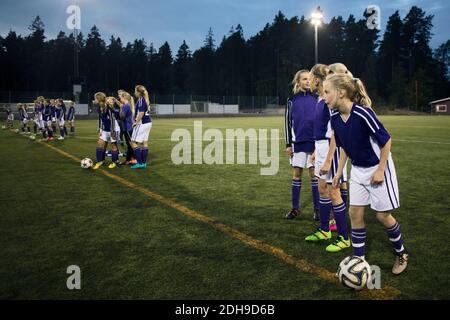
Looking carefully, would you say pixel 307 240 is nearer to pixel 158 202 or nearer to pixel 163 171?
pixel 158 202

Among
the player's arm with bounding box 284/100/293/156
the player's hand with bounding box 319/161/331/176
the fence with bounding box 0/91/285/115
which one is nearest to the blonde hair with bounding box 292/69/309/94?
the player's arm with bounding box 284/100/293/156

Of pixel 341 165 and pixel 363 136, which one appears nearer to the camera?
pixel 363 136

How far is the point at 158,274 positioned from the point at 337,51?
325 ft

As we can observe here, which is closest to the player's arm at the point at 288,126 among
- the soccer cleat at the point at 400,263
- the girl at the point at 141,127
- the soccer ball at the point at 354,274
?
the soccer cleat at the point at 400,263

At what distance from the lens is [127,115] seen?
10.7 metres

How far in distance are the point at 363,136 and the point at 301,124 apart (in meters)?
1.70

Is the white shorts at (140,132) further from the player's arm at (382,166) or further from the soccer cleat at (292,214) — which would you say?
the player's arm at (382,166)

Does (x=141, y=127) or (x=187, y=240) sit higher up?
(x=141, y=127)

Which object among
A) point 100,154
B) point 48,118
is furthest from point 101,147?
point 48,118

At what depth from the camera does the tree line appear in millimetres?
84125

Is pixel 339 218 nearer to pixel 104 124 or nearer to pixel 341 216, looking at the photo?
pixel 341 216

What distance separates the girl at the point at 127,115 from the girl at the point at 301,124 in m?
6.34

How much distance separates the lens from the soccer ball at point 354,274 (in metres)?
3.21

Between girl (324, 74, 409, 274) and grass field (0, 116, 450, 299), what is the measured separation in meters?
0.67
